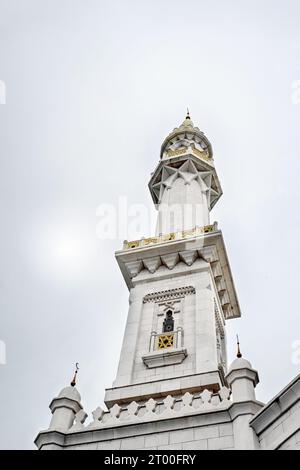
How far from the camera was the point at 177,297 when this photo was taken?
23719mm

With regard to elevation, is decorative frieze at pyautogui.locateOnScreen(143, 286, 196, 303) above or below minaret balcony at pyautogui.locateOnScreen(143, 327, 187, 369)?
above

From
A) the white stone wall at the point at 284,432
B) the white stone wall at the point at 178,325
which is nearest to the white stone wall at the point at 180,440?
the white stone wall at the point at 284,432

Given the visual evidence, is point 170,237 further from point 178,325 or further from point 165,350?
point 165,350

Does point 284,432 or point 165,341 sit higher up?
point 165,341

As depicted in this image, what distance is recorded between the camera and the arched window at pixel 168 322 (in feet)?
73.2

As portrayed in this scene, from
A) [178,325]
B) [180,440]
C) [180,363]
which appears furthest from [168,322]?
[180,440]

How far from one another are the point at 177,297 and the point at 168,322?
1.47 metres

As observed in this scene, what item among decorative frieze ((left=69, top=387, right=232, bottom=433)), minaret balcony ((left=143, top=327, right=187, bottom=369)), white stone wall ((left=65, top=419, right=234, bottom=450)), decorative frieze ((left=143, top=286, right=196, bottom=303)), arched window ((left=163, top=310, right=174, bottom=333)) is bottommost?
white stone wall ((left=65, top=419, right=234, bottom=450))

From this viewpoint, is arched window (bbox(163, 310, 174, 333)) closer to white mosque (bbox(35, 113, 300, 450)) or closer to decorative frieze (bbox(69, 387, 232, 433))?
white mosque (bbox(35, 113, 300, 450))

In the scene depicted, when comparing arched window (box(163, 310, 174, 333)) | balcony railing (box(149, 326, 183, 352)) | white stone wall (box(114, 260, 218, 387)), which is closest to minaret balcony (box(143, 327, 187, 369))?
balcony railing (box(149, 326, 183, 352))

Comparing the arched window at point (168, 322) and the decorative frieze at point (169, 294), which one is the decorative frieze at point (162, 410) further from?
the decorative frieze at point (169, 294)

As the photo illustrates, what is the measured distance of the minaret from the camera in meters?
19.6

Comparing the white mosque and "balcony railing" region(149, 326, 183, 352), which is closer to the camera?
the white mosque
